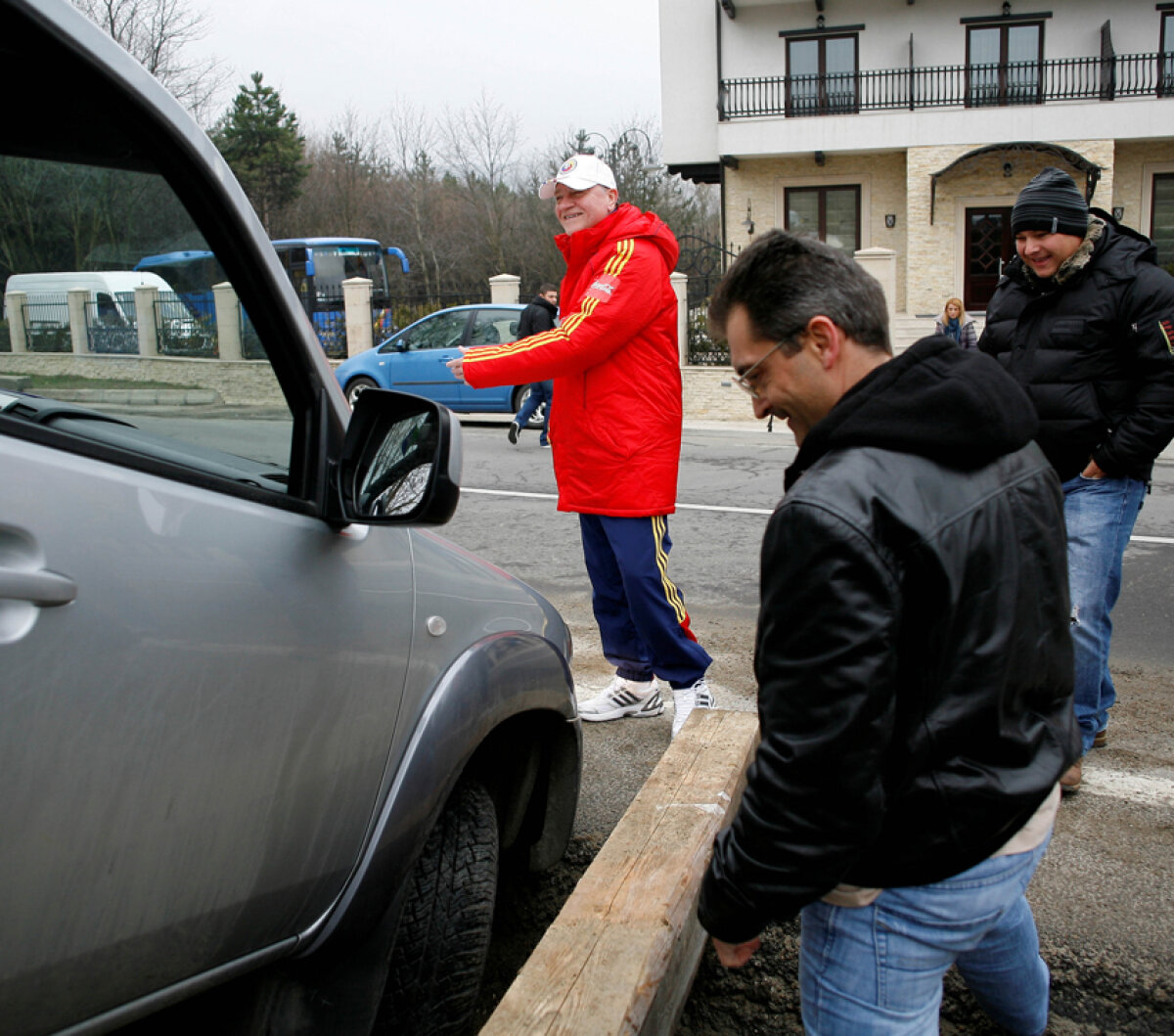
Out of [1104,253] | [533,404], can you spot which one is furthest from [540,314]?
[1104,253]

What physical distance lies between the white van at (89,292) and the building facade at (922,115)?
24301 mm

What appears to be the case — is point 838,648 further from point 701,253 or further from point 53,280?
point 701,253

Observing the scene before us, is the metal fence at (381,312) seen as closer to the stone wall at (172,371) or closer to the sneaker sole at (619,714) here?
the sneaker sole at (619,714)

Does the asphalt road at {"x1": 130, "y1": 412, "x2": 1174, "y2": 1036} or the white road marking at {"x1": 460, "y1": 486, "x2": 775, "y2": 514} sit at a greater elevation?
the white road marking at {"x1": 460, "y1": 486, "x2": 775, "y2": 514}

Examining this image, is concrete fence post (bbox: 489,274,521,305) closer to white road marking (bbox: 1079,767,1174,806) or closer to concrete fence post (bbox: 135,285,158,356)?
white road marking (bbox: 1079,767,1174,806)

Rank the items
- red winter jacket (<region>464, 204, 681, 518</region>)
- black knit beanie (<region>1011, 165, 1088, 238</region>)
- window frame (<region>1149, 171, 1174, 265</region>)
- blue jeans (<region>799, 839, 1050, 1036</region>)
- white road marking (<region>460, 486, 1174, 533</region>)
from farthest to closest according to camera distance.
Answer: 1. window frame (<region>1149, 171, 1174, 265</region>)
2. white road marking (<region>460, 486, 1174, 533</region>)
3. red winter jacket (<region>464, 204, 681, 518</region>)
4. black knit beanie (<region>1011, 165, 1088, 238</region>)
5. blue jeans (<region>799, 839, 1050, 1036</region>)

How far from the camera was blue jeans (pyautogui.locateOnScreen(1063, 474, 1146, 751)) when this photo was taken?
354 centimetres

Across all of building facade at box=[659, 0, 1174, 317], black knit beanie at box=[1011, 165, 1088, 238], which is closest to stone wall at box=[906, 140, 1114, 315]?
building facade at box=[659, 0, 1174, 317]

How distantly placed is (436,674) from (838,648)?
0.85 metres

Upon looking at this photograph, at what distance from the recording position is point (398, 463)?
182cm

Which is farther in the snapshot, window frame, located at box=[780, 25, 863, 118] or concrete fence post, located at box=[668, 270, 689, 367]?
window frame, located at box=[780, 25, 863, 118]

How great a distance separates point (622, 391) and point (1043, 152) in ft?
82.5

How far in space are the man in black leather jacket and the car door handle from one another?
2.97ft

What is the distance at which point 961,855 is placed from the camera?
157 cm
